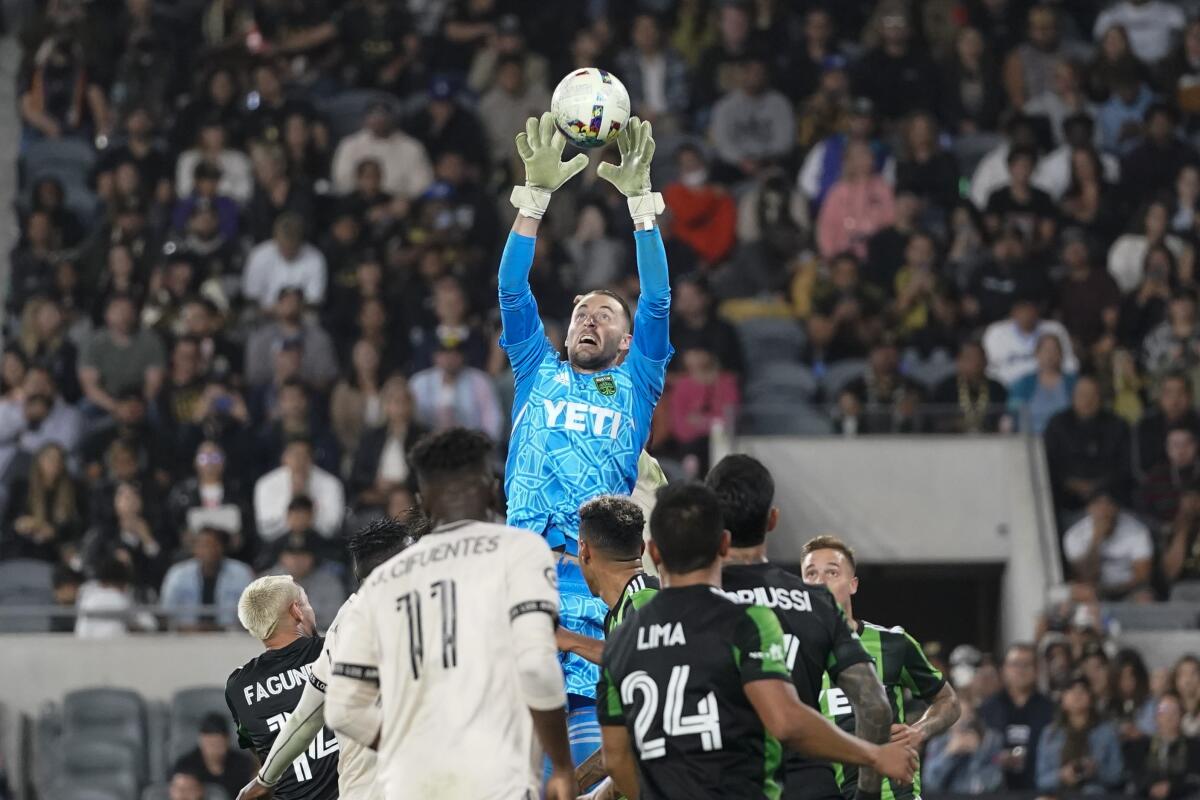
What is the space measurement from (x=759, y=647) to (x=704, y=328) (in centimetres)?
1183

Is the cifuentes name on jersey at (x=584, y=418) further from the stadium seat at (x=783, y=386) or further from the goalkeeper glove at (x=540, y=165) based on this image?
the stadium seat at (x=783, y=386)

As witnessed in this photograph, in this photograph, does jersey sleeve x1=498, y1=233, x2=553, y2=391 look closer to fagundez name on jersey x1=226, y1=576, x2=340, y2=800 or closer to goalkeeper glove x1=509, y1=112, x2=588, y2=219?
goalkeeper glove x1=509, y1=112, x2=588, y2=219

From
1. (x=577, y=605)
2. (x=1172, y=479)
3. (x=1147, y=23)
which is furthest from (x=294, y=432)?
(x=1147, y=23)

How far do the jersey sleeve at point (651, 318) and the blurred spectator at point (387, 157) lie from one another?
11.8 metres

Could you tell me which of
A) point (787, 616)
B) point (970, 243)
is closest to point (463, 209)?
point (970, 243)

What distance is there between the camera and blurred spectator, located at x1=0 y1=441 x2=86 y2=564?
57.7 feet

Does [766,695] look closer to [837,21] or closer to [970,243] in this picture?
[970,243]

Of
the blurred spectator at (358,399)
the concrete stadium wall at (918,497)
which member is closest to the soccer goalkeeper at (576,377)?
the concrete stadium wall at (918,497)

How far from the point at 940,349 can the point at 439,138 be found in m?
5.89

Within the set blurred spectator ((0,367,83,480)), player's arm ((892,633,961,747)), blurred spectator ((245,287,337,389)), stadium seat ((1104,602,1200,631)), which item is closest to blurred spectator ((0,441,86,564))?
blurred spectator ((0,367,83,480))

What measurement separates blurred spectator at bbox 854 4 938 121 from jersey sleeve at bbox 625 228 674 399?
41.0 feet

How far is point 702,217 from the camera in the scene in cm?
1994

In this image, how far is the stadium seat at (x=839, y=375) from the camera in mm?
18125

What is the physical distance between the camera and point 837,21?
22.5m
